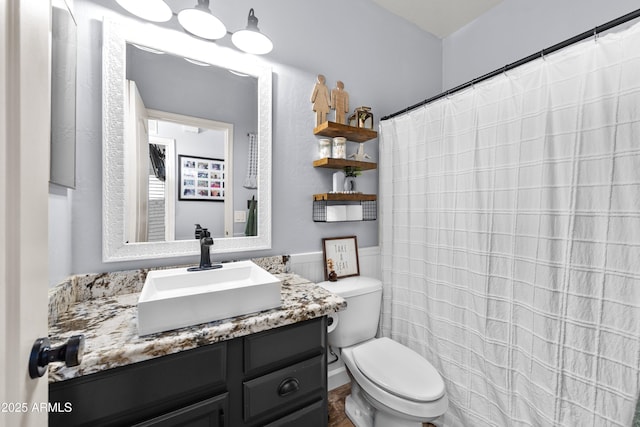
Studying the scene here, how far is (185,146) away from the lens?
4.28 ft

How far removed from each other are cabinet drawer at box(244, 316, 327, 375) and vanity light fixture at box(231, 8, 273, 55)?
1.33 m

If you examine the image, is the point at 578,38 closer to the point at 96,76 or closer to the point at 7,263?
the point at 7,263

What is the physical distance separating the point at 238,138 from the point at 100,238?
77 cm

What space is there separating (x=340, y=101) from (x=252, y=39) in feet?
2.05

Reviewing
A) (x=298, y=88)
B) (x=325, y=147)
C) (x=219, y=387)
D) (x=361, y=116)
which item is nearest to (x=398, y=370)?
(x=219, y=387)

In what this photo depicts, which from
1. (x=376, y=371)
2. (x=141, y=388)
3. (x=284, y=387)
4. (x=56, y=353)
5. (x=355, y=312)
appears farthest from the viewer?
(x=355, y=312)

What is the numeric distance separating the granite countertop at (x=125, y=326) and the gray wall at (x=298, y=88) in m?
0.13

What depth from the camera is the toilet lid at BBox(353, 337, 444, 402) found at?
116 centimetres

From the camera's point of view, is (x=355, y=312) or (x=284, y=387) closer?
(x=284, y=387)

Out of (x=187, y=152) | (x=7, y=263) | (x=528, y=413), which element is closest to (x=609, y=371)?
(x=528, y=413)

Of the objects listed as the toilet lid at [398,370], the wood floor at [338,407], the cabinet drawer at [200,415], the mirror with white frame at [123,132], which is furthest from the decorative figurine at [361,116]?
the wood floor at [338,407]

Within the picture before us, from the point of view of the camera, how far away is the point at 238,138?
1423 millimetres

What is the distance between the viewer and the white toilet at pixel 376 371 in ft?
3.76

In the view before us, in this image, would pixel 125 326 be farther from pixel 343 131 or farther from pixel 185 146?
pixel 343 131
